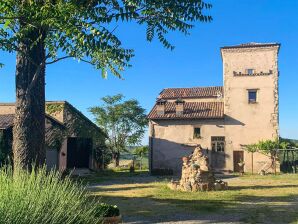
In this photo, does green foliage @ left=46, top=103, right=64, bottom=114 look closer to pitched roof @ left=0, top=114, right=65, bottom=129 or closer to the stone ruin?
pitched roof @ left=0, top=114, right=65, bottom=129

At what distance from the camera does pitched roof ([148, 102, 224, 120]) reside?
3350 centimetres

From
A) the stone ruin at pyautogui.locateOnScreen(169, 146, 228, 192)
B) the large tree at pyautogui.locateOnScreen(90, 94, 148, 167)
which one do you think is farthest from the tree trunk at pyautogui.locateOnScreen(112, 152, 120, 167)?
the stone ruin at pyautogui.locateOnScreen(169, 146, 228, 192)

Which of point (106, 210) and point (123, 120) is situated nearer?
point (106, 210)

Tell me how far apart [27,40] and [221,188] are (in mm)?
13483

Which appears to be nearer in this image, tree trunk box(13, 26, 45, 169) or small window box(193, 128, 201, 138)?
tree trunk box(13, 26, 45, 169)

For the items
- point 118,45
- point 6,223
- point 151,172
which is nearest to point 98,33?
point 118,45

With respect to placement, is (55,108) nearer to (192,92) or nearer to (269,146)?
(192,92)

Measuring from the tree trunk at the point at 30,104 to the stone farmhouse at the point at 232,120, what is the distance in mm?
25083

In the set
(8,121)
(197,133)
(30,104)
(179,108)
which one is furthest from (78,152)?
(30,104)

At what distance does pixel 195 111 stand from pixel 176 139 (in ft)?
9.97

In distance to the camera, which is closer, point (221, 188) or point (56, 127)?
point (221, 188)

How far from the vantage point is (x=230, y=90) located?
33.8m

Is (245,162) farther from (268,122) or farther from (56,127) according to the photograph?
(56,127)

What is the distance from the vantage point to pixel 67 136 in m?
28.8
